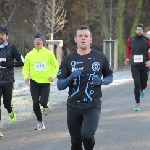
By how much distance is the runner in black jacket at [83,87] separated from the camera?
588cm

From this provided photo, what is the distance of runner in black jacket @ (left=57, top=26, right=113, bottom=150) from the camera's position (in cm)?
588

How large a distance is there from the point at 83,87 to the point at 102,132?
310cm

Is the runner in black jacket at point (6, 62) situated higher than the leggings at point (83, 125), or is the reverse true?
the runner in black jacket at point (6, 62)

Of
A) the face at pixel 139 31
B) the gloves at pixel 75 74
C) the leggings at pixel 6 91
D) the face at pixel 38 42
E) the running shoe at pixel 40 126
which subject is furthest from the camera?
the face at pixel 139 31

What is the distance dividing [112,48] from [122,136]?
20417 mm

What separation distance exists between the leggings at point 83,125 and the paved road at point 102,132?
1607 mm

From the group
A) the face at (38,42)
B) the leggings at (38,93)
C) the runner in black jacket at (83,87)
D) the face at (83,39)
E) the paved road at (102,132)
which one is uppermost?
the face at (83,39)

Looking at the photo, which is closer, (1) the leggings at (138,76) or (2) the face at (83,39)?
(2) the face at (83,39)

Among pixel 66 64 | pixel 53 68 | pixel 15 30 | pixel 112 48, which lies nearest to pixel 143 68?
pixel 53 68

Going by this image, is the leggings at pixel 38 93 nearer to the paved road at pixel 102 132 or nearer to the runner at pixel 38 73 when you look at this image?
the runner at pixel 38 73

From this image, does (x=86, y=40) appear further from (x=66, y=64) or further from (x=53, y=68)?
(x=53, y=68)

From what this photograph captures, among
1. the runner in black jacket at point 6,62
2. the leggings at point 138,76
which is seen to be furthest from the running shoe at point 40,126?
the leggings at point 138,76

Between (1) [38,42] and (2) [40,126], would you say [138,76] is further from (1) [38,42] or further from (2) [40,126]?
(1) [38,42]

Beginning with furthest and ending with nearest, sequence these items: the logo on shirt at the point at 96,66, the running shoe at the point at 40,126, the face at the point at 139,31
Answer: the face at the point at 139,31
the running shoe at the point at 40,126
the logo on shirt at the point at 96,66
